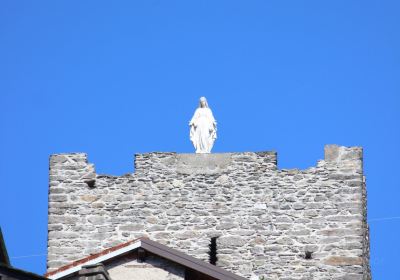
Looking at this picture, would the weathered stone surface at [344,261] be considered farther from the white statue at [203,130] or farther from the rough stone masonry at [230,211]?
the white statue at [203,130]

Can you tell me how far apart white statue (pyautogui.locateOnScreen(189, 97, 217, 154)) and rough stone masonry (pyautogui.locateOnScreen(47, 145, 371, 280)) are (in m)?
0.91

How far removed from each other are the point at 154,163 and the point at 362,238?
4.82 metres

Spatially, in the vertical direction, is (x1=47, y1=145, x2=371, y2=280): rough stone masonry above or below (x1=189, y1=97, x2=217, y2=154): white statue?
below

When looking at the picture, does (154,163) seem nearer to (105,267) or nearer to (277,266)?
(277,266)

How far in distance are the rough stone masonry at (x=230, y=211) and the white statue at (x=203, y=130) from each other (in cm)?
91

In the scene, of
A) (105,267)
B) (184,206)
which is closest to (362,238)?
(184,206)

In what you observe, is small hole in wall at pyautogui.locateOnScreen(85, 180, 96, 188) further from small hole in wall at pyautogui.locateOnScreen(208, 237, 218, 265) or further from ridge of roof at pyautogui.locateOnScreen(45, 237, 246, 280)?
ridge of roof at pyautogui.locateOnScreen(45, 237, 246, 280)

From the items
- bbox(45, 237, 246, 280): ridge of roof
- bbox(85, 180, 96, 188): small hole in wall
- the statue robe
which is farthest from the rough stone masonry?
bbox(45, 237, 246, 280): ridge of roof

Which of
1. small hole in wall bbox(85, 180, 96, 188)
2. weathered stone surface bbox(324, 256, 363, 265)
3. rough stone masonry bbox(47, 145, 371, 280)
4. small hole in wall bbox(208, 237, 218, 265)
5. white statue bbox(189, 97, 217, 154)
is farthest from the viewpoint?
white statue bbox(189, 97, 217, 154)

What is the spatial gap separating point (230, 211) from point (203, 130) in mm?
2601

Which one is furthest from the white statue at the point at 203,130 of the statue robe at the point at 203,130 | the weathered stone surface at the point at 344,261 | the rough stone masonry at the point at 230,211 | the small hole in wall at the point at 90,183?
the weathered stone surface at the point at 344,261

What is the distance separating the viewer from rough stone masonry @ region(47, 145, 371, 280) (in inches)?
1646

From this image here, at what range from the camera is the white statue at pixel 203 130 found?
44.0 m

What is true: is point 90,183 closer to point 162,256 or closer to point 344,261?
point 344,261
